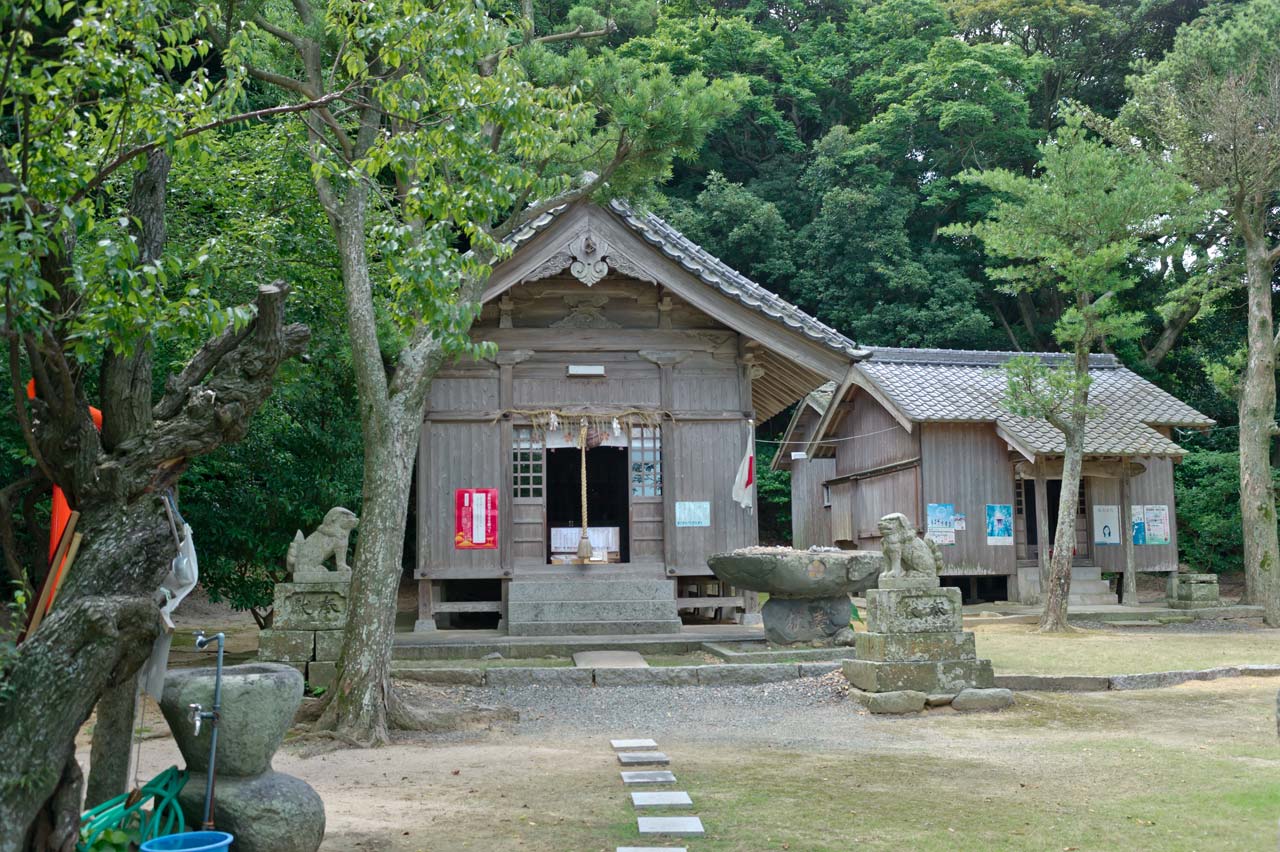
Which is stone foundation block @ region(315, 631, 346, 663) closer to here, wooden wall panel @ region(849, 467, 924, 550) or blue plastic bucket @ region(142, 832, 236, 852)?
blue plastic bucket @ region(142, 832, 236, 852)

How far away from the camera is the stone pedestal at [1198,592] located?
795 inches

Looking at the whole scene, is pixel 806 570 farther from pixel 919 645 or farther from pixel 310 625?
pixel 310 625

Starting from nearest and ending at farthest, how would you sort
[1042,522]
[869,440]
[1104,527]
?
[1042,522] → [1104,527] → [869,440]

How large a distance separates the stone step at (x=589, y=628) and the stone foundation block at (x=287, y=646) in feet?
14.2

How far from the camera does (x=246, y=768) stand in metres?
4.92

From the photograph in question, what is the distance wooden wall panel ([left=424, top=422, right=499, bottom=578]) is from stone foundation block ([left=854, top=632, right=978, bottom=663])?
6.72 meters

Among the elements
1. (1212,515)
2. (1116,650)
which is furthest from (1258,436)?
(1212,515)

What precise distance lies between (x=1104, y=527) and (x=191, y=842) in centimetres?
2182

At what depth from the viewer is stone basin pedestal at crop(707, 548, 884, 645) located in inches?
497

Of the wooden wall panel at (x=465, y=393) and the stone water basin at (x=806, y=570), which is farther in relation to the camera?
the wooden wall panel at (x=465, y=393)

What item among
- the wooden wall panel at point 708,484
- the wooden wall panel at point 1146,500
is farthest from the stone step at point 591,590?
the wooden wall panel at point 1146,500

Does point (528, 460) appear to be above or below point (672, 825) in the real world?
above

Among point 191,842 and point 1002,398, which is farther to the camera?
point 1002,398

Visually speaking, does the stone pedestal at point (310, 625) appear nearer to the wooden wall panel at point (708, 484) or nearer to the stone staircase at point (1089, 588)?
the wooden wall panel at point (708, 484)
